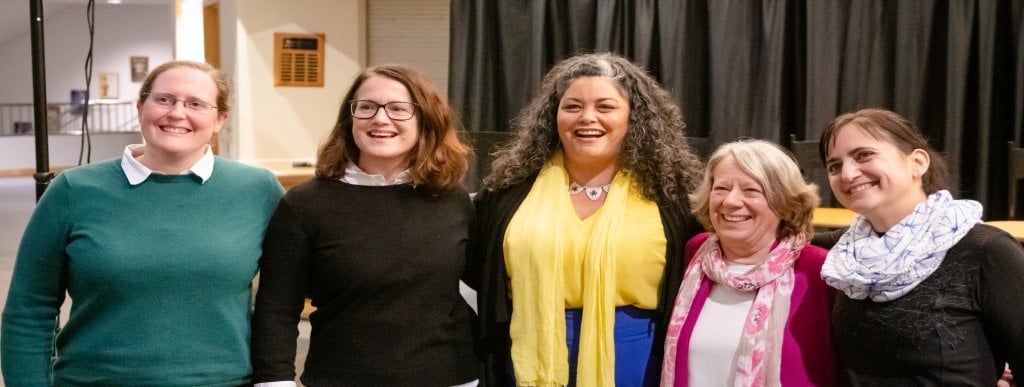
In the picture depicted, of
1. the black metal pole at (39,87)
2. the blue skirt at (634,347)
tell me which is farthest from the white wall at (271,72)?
the blue skirt at (634,347)

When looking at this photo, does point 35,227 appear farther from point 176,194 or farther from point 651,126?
point 651,126

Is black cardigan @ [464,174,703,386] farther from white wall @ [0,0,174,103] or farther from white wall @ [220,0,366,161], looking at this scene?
white wall @ [0,0,174,103]

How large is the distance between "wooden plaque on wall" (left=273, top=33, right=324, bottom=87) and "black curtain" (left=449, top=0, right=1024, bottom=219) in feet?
3.37

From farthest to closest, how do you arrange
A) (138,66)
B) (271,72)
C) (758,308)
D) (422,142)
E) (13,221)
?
(138,66)
(13,221)
(271,72)
(422,142)
(758,308)

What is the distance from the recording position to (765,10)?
14.9 feet

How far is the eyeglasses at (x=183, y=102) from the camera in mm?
1773

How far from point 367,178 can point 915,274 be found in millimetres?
1095

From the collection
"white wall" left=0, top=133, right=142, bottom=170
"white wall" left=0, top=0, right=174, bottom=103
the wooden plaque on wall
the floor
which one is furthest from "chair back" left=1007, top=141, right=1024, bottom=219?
"white wall" left=0, top=0, right=174, bottom=103

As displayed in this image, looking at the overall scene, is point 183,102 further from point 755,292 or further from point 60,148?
point 60,148

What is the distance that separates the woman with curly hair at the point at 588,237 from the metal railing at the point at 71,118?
499 inches

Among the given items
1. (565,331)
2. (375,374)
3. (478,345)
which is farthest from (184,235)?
(565,331)

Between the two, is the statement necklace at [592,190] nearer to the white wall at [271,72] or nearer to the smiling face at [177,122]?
the smiling face at [177,122]

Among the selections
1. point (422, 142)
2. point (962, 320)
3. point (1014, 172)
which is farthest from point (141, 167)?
point (1014, 172)

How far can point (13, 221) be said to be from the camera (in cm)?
875
